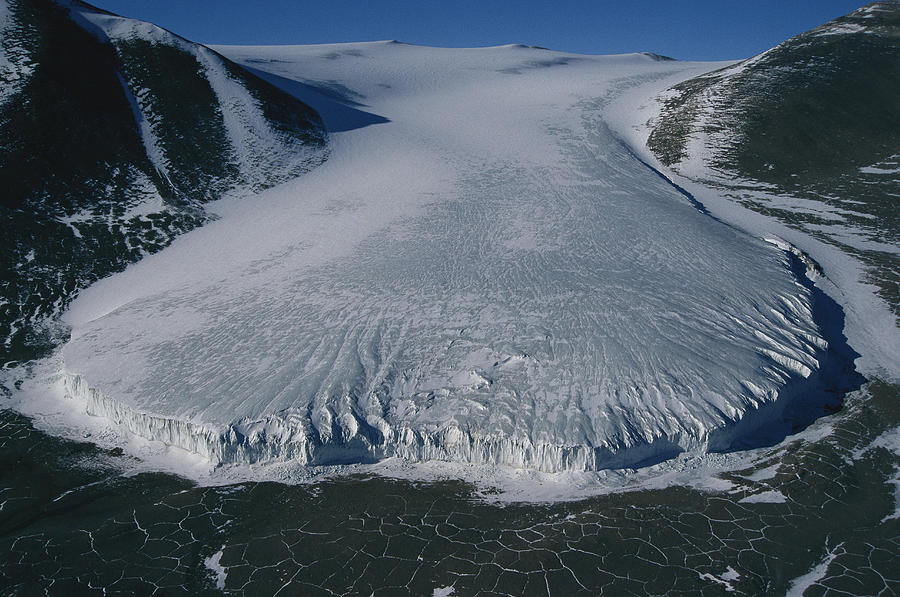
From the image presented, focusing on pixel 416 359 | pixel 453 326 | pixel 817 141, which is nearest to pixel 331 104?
pixel 453 326

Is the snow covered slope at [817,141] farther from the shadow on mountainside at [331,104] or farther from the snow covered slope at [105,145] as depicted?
the snow covered slope at [105,145]

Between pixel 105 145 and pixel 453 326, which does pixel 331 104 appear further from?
pixel 453 326

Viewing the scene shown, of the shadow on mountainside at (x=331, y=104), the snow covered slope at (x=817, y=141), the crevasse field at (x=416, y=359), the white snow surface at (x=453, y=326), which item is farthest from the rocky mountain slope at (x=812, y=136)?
the shadow on mountainside at (x=331, y=104)

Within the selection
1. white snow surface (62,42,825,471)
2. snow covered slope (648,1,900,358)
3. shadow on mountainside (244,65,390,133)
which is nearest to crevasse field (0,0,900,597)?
white snow surface (62,42,825,471)

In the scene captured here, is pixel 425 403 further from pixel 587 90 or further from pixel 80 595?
pixel 587 90

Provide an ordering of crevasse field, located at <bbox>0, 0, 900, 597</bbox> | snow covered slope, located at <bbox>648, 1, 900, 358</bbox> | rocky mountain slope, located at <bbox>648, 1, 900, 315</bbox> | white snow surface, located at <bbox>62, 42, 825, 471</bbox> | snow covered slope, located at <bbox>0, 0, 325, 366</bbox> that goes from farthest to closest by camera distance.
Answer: rocky mountain slope, located at <bbox>648, 1, 900, 315</bbox> < snow covered slope, located at <bbox>648, 1, 900, 358</bbox> < snow covered slope, located at <bbox>0, 0, 325, 366</bbox> < white snow surface, located at <bbox>62, 42, 825, 471</bbox> < crevasse field, located at <bbox>0, 0, 900, 597</bbox>

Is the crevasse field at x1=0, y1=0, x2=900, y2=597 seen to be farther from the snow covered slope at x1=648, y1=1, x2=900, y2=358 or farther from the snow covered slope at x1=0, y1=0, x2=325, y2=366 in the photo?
the snow covered slope at x1=648, y1=1, x2=900, y2=358
